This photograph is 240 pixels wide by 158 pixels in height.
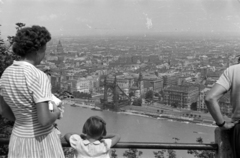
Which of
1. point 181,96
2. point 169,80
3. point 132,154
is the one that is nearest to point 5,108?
point 132,154

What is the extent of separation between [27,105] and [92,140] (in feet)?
1.15

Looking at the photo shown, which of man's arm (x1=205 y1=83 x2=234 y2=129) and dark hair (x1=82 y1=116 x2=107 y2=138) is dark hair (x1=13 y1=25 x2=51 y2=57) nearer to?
dark hair (x1=82 y1=116 x2=107 y2=138)

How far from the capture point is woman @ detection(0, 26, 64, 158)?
1160 millimetres

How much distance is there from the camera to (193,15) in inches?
853

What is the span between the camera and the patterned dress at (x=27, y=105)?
1165 millimetres

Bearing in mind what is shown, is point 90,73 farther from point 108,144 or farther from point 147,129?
point 108,144

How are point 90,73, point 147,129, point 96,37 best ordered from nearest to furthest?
point 147,129 → point 90,73 → point 96,37

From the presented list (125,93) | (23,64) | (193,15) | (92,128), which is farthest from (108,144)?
(193,15)

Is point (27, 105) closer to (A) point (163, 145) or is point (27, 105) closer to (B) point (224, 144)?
(A) point (163, 145)

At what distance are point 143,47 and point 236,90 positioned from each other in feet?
83.7

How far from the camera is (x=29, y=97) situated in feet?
3.83

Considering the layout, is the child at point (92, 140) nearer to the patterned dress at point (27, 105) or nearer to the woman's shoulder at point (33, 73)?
the patterned dress at point (27, 105)

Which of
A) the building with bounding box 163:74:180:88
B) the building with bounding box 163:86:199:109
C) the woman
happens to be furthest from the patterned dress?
the building with bounding box 163:74:180:88

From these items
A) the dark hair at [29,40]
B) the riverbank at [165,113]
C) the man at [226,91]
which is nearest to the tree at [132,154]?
the man at [226,91]
